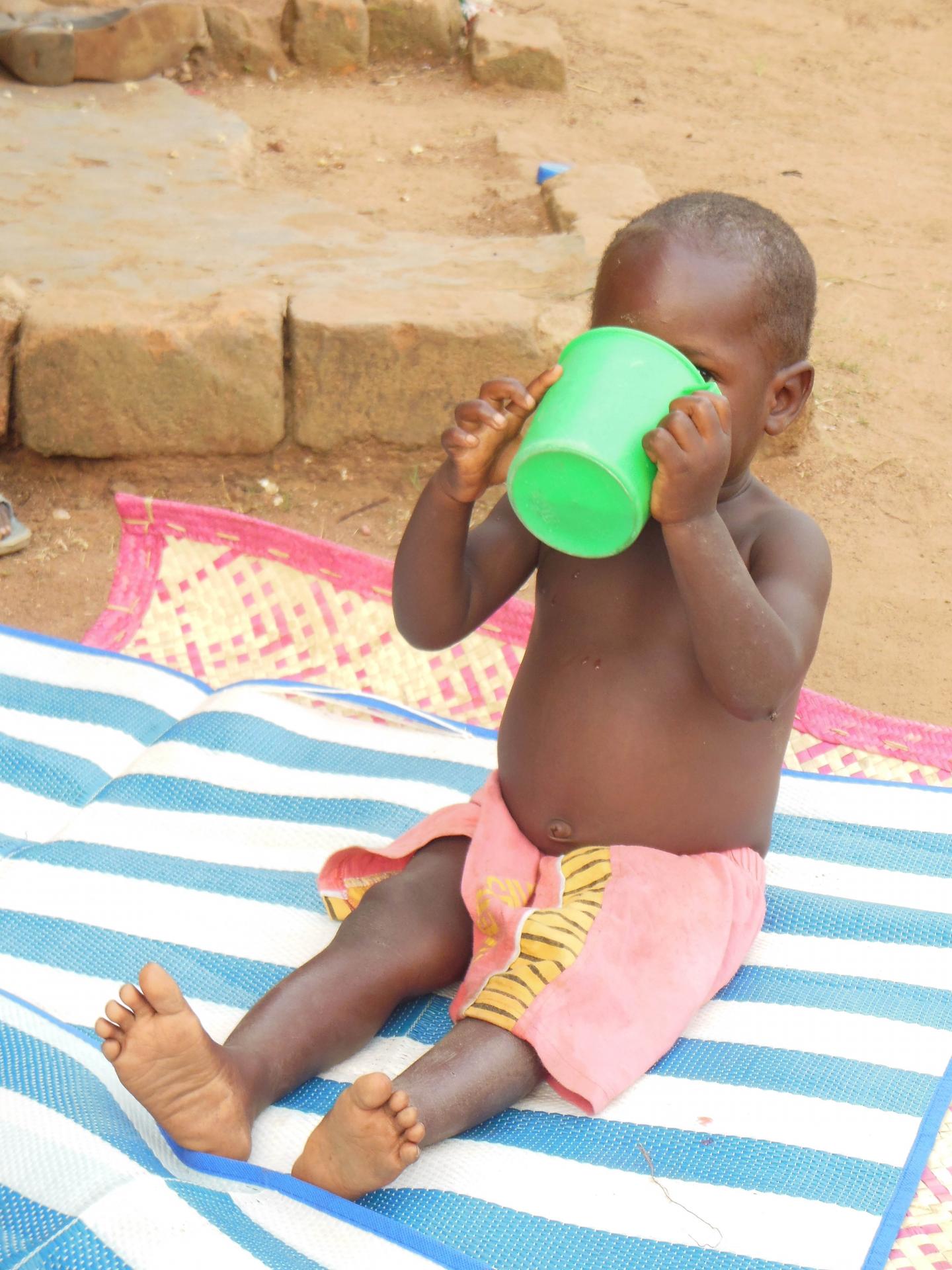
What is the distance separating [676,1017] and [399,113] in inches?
182

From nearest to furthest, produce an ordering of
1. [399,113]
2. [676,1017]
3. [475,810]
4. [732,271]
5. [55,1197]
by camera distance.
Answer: [55,1197] → [732,271] → [676,1017] → [475,810] → [399,113]

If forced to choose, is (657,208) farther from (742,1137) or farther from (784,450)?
(784,450)

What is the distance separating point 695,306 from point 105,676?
57.7 inches

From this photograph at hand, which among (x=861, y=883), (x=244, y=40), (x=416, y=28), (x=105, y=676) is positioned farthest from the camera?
(x=416, y=28)

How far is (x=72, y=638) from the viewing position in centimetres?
279

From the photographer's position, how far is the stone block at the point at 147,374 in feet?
9.49

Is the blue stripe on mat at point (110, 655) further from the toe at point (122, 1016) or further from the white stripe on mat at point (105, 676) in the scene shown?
the toe at point (122, 1016)

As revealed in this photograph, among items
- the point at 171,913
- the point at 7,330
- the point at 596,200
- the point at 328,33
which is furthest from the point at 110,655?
the point at 328,33

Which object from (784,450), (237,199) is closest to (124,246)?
(237,199)

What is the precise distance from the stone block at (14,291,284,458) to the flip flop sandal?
0.61 ft

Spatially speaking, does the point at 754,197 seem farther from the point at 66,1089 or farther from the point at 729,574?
the point at 66,1089

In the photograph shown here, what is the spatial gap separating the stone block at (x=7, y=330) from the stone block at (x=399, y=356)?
1.97 feet

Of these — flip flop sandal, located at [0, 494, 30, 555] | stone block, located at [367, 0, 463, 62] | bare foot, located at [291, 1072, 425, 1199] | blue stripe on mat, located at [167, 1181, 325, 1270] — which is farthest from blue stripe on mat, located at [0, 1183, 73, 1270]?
stone block, located at [367, 0, 463, 62]

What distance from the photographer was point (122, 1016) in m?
1.32
